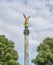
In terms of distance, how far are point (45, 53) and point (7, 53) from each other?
6988 mm

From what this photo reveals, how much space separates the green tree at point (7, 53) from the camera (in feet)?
227

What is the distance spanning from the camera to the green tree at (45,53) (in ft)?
240

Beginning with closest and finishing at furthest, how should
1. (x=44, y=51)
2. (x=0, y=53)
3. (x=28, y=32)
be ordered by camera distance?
(x=28, y=32), (x=0, y=53), (x=44, y=51)

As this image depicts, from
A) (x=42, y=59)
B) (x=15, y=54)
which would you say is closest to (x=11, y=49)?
(x=15, y=54)

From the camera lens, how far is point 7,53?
69.9 meters

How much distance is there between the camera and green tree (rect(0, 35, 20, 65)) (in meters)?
69.2

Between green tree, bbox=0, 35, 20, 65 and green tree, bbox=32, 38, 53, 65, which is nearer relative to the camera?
green tree, bbox=0, 35, 20, 65

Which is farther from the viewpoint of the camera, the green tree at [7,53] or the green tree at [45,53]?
the green tree at [45,53]

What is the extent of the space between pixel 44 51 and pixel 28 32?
32.6ft

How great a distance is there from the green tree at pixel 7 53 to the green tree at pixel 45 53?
450 centimetres

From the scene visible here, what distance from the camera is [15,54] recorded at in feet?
232

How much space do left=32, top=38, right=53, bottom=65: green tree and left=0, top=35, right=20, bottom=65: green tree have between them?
4500 mm

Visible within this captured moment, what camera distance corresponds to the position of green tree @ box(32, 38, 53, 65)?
240 feet

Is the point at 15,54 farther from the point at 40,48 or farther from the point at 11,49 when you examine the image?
the point at 40,48
